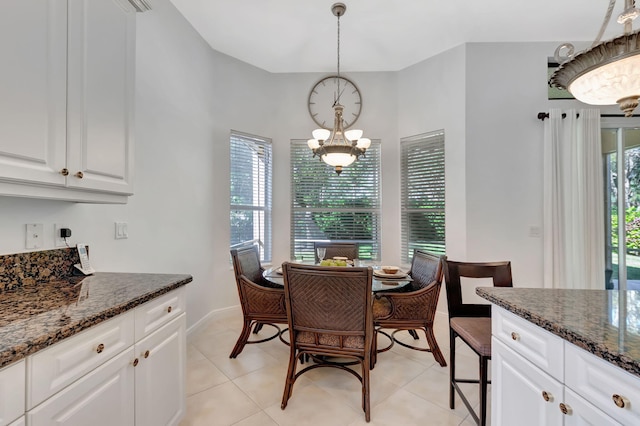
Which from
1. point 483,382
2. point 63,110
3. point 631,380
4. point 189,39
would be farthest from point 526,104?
point 63,110

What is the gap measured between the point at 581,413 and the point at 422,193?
3.00 metres

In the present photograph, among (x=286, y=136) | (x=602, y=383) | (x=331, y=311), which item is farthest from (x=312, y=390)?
(x=286, y=136)

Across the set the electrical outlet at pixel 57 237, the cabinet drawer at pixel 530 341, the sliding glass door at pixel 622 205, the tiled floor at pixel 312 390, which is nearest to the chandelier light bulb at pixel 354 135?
the cabinet drawer at pixel 530 341

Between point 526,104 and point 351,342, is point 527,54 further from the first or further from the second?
point 351,342

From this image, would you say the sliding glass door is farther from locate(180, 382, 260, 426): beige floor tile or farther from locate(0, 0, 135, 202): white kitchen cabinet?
locate(0, 0, 135, 202): white kitchen cabinet

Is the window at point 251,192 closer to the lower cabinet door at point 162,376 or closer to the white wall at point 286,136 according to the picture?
the white wall at point 286,136

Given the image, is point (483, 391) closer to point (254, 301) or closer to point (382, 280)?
point (382, 280)

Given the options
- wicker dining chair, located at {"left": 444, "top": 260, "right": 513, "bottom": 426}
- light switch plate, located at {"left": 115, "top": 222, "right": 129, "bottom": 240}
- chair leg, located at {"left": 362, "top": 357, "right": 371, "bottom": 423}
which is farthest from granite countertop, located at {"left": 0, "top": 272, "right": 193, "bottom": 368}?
wicker dining chair, located at {"left": 444, "top": 260, "right": 513, "bottom": 426}

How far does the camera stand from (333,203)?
13.1ft

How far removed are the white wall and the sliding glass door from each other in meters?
0.70

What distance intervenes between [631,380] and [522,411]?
1.76ft

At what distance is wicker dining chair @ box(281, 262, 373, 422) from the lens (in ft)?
5.69

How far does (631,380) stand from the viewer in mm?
747

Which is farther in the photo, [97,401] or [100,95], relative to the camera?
[100,95]
